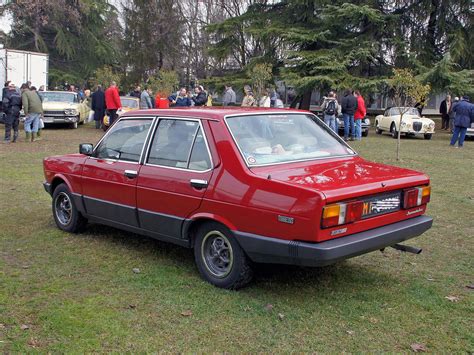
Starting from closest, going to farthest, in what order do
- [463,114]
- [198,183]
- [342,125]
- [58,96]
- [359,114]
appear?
[198,183], [463,114], [359,114], [342,125], [58,96]

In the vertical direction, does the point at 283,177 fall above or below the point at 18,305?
above

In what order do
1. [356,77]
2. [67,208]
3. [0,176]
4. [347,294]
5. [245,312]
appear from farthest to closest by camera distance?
1. [356,77]
2. [0,176]
3. [67,208]
4. [347,294]
5. [245,312]

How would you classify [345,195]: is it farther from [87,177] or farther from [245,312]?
[87,177]

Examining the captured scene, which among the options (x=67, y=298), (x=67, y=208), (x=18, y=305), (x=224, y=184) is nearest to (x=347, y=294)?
(x=224, y=184)

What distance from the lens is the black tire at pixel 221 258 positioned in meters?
4.68

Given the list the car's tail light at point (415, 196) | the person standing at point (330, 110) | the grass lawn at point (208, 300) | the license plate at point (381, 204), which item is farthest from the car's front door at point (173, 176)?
the person standing at point (330, 110)

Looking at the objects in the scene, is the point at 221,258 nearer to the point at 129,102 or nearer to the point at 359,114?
the point at 359,114

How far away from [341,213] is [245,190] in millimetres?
835

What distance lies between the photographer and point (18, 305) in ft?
14.7

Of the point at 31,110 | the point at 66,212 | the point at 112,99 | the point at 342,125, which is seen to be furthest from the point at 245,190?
the point at 342,125

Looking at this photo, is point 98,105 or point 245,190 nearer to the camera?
point 245,190

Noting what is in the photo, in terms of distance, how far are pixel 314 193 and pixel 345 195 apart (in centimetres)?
31

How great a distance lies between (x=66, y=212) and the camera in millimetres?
6875

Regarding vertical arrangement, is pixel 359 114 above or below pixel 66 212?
above
